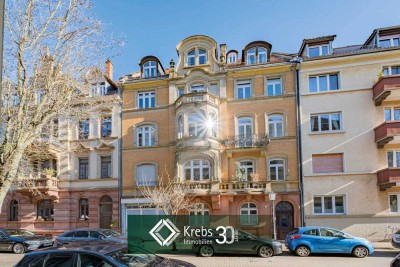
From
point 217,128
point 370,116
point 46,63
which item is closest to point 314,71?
point 370,116

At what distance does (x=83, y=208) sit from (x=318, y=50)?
21.6 m

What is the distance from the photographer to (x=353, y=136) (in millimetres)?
21312

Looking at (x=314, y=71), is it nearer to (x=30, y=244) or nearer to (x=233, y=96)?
(x=233, y=96)

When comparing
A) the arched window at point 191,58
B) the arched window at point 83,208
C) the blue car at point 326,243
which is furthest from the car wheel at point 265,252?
the arched window at point 83,208

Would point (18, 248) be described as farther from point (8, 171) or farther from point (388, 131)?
point (388, 131)

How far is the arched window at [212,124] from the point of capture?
22.8 m

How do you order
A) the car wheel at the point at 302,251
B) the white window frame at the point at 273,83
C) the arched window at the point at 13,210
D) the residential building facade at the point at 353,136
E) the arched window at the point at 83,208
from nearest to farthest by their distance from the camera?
1. the car wheel at the point at 302,251
2. the residential building facade at the point at 353,136
3. the white window frame at the point at 273,83
4. the arched window at the point at 83,208
5. the arched window at the point at 13,210

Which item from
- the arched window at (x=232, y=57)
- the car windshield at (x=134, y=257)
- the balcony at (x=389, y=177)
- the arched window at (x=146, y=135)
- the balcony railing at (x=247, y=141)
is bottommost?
the car windshield at (x=134, y=257)

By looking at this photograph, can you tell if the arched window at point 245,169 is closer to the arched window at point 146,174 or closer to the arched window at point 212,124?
the arched window at point 212,124

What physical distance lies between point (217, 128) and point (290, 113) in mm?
5307

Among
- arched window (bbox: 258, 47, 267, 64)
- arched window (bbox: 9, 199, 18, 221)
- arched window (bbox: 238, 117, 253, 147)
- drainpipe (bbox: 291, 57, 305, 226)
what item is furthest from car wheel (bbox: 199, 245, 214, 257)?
arched window (bbox: 9, 199, 18, 221)

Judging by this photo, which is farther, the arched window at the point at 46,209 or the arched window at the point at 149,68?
the arched window at the point at 149,68

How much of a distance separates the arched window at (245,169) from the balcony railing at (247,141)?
1243 mm

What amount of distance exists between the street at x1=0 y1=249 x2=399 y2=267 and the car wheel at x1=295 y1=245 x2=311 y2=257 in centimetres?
28
